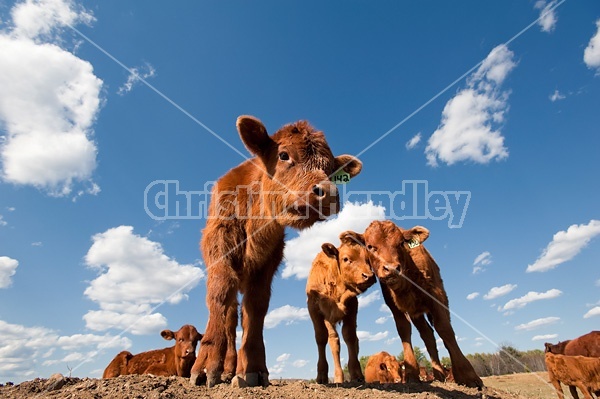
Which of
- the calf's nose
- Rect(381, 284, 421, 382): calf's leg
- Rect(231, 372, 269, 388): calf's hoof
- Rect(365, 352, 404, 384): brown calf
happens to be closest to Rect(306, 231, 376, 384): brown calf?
Rect(381, 284, 421, 382): calf's leg

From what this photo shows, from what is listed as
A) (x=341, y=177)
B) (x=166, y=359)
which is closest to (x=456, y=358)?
(x=341, y=177)

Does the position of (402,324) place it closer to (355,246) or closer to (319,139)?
(355,246)

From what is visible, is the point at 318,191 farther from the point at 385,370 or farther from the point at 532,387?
the point at 532,387

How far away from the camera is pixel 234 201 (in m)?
6.17

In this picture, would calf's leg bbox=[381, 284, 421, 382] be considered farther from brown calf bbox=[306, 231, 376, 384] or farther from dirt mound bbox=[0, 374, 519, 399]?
brown calf bbox=[306, 231, 376, 384]

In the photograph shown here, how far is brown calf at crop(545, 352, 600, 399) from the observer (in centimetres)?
1294

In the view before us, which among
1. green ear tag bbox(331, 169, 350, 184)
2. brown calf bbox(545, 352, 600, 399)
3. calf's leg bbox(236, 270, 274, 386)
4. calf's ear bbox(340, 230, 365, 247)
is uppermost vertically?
green ear tag bbox(331, 169, 350, 184)

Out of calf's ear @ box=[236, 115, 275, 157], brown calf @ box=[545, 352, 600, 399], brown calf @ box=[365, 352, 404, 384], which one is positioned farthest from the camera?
brown calf @ box=[545, 352, 600, 399]

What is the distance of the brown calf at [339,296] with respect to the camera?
8.63 m

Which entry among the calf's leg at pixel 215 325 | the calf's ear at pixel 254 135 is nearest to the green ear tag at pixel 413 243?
the calf's ear at pixel 254 135

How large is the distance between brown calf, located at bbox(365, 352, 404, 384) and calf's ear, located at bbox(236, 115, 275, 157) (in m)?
9.48

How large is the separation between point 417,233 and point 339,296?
2.82m

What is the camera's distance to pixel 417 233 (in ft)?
25.8

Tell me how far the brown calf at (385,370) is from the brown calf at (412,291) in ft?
16.1
